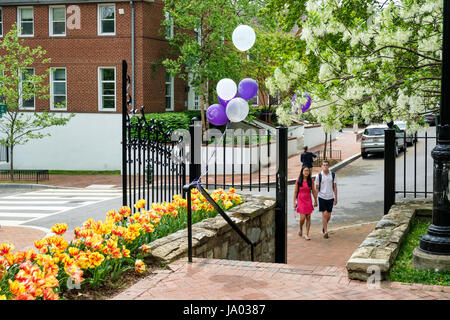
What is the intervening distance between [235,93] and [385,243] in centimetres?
376

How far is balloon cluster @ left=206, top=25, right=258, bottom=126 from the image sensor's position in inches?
384

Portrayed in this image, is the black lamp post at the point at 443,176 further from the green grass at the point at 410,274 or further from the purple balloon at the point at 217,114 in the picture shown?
the purple balloon at the point at 217,114

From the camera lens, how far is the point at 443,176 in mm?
7348

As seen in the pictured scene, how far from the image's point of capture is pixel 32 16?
30.1 m

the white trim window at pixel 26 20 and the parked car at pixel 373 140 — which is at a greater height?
the white trim window at pixel 26 20

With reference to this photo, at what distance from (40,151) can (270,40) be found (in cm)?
1288

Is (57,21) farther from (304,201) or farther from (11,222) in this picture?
(304,201)

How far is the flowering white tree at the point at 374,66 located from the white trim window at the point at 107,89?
17.7 m

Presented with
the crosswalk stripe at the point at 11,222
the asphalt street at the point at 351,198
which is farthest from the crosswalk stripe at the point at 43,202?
the asphalt street at the point at 351,198

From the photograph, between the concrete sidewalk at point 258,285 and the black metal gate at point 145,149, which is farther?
the black metal gate at point 145,149

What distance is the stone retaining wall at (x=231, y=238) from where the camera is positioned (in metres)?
7.44

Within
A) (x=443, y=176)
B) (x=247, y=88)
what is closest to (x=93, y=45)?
(x=247, y=88)

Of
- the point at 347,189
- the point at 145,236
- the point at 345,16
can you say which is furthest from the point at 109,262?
the point at 347,189
